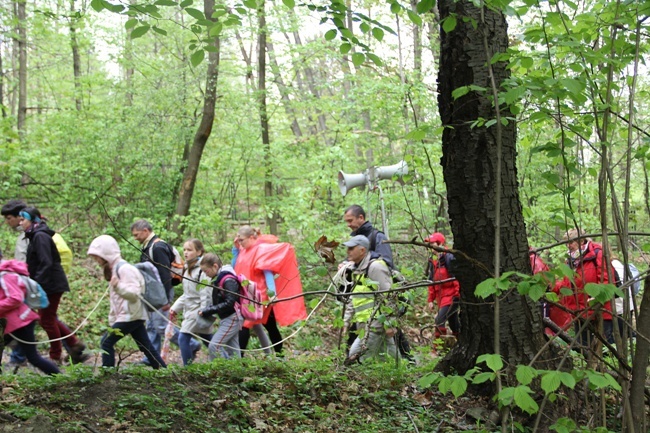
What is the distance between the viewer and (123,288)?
652 centimetres

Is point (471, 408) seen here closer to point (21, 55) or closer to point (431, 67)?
point (431, 67)

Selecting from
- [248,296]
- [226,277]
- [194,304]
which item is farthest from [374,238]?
[194,304]

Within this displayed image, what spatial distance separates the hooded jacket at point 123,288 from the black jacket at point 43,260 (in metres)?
1.00

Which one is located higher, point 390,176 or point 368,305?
point 390,176

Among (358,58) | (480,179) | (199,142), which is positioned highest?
(199,142)

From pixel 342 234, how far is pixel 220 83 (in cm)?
483

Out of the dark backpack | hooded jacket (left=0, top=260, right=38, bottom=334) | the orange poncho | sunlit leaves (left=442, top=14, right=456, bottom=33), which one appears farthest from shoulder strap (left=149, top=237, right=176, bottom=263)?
sunlit leaves (left=442, top=14, right=456, bottom=33)

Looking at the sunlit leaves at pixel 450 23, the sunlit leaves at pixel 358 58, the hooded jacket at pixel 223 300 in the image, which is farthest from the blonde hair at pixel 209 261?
the sunlit leaves at pixel 450 23

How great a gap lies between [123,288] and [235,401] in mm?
2580

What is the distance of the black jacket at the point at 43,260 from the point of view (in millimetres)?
7227

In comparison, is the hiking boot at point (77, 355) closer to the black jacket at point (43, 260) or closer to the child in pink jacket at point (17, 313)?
the black jacket at point (43, 260)

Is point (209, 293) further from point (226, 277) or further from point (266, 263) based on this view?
point (266, 263)

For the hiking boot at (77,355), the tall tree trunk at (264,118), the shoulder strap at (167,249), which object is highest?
the tall tree trunk at (264,118)

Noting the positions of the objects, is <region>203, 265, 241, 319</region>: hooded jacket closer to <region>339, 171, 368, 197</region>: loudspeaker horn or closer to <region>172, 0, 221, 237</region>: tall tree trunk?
<region>339, 171, 368, 197</region>: loudspeaker horn
